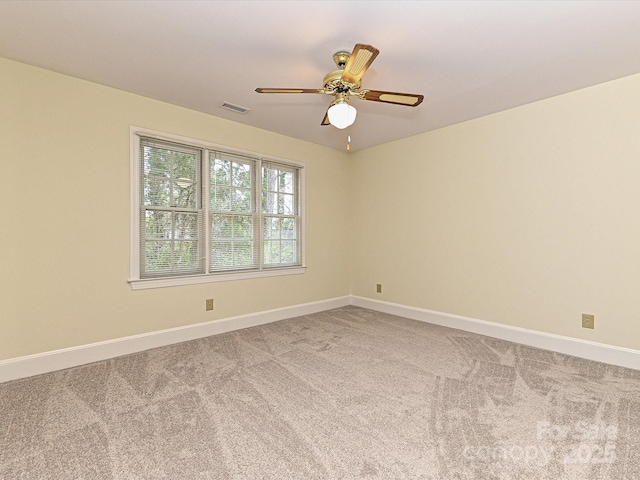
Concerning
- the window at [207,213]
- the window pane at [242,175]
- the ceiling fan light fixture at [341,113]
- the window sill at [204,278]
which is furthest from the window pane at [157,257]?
the ceiling fan light fixture at [341,113]

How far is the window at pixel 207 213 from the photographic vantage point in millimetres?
3199

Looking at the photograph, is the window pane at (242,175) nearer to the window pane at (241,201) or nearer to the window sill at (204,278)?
the window pane at (241,201)

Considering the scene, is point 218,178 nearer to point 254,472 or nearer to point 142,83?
point 142,83

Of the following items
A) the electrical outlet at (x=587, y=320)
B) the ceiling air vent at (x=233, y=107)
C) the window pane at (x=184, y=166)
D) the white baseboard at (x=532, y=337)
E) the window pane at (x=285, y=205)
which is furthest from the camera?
the window pane at (x=285, y=205)

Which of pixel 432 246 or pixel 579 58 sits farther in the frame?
pixel 432 246

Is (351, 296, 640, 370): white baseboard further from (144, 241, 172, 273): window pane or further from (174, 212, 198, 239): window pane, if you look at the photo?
(144, 241, 172, 273): window pane

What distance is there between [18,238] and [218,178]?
1.85m

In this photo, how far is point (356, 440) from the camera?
5.66ft

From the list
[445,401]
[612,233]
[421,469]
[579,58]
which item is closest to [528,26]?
[579,58]

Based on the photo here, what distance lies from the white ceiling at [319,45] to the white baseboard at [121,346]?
238 cm

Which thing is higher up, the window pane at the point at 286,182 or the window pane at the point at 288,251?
the window pane at the point at 286,182

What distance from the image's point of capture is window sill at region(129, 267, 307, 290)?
10.3ft

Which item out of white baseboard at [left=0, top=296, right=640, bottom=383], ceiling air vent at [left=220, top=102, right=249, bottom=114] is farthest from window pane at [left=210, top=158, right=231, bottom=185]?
white baseboard at [left=0, top=296, right=640, bottom=383]

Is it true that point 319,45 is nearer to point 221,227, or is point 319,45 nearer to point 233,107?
point 233,107
